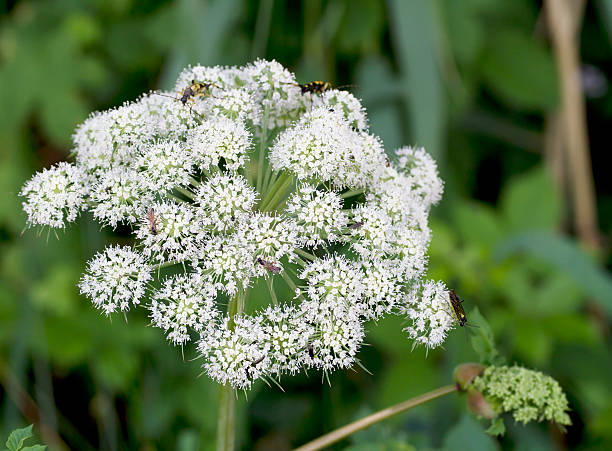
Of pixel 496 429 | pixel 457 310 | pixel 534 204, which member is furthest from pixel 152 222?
pixel 534 204

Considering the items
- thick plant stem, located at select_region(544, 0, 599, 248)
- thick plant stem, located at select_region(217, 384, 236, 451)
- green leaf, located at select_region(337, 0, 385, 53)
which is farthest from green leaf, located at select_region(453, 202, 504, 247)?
thick plant stem, located at select_region(217, 384, 236, 451)

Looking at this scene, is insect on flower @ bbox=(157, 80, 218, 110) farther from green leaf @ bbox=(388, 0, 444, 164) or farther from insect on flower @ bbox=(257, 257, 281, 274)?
green leaf @ bbox=(388, 0, 444, 164)

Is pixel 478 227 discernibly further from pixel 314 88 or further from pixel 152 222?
pixel 152 222

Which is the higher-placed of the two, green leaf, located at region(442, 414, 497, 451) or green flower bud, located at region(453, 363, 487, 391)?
green flower bud, located at region(453, 363, 487, 391)

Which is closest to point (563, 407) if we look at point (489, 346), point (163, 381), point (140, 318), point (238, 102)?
point (489, 346)

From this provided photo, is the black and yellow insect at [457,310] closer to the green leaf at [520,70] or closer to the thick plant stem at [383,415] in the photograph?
the thick plant stem at [383,415]
